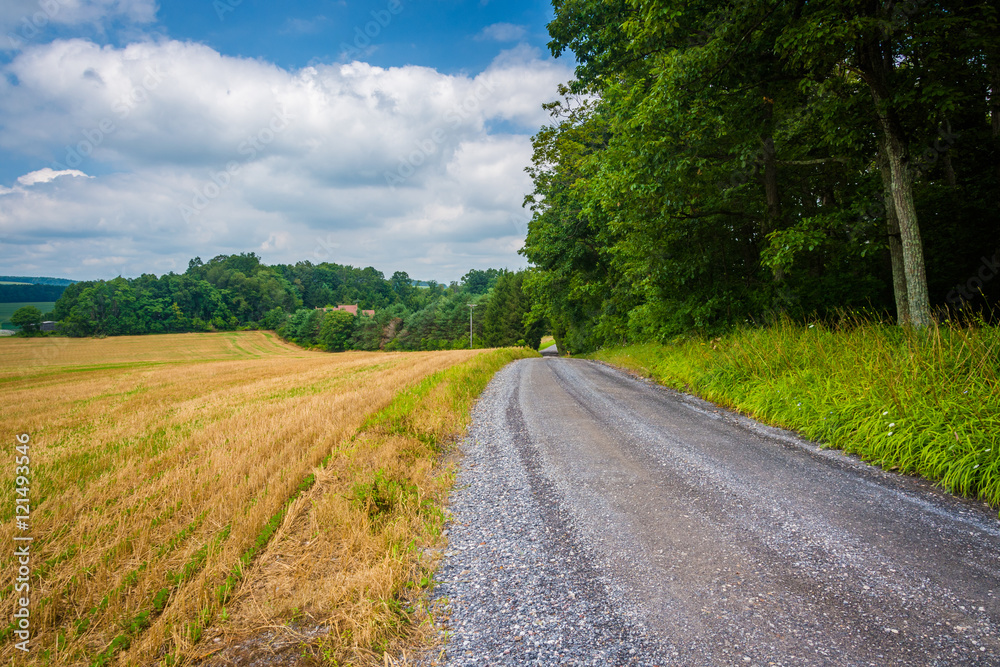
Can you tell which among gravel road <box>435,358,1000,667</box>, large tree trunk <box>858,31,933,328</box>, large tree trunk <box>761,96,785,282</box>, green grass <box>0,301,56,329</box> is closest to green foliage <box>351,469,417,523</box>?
gravel road <box>435,358,1000,667</box>

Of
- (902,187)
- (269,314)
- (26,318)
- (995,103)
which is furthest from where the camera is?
(269,314)

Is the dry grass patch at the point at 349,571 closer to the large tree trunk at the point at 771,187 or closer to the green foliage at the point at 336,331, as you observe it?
the large tree trunk at the point at 771,187

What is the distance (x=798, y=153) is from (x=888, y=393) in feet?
28.9

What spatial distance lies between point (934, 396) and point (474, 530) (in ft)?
17.4

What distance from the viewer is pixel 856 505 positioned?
3.38 meters

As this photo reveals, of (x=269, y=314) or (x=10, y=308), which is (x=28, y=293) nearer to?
(x=10, y=308)

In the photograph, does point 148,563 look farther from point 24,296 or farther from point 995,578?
point 24,296

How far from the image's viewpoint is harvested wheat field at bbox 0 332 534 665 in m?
2.16

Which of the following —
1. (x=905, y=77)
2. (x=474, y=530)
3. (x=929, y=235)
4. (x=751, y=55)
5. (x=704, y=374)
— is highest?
(x=751, y=55)

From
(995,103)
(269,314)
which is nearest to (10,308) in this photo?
(269,314)

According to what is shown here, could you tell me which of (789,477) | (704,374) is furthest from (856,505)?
(704,374)

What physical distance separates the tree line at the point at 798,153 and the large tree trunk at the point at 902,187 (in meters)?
0.02

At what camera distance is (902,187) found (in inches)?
261

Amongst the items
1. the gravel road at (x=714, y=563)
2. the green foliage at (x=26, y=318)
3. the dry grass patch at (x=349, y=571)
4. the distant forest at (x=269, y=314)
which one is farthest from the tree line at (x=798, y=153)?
the green foliage at (x=26, y=318)
